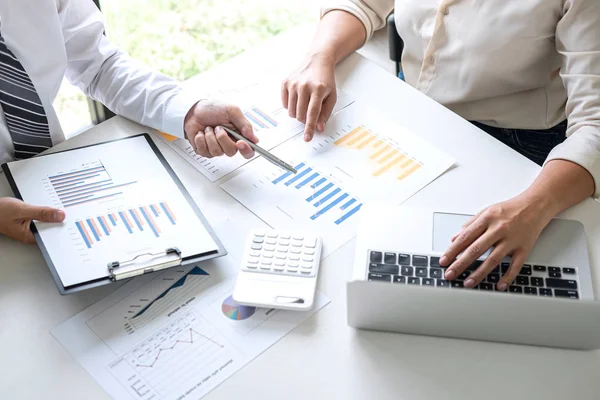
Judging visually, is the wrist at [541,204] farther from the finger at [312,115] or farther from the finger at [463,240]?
the finger at [312,115]

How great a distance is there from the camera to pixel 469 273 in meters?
0.93

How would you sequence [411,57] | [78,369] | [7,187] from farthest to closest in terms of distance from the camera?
[411,57] → [7,187] → [78,369]

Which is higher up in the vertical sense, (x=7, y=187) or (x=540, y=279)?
(x=7, y=187)

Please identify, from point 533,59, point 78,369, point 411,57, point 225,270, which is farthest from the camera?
point 411,57

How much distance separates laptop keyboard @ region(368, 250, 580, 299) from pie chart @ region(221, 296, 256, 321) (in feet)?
0.60

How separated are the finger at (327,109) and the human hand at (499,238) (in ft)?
1.19

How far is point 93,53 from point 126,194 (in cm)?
38

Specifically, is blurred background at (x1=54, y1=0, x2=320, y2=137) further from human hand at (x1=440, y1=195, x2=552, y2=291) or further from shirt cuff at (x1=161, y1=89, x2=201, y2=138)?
human hand at (x1=440, y1=195, x2=552, y2=291)

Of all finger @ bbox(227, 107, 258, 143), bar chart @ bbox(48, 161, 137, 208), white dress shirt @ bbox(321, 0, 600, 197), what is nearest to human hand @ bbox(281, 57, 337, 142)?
finger @ bbox(227, 107, 258, 143)

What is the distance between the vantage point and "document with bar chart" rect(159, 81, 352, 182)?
118 cm

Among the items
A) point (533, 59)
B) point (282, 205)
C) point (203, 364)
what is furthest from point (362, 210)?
point (533, 59)

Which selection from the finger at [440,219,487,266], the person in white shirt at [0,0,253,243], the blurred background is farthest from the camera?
the blurred background

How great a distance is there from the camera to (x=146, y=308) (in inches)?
37.7

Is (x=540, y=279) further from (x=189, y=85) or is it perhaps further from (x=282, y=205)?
(x=189, y=85)
